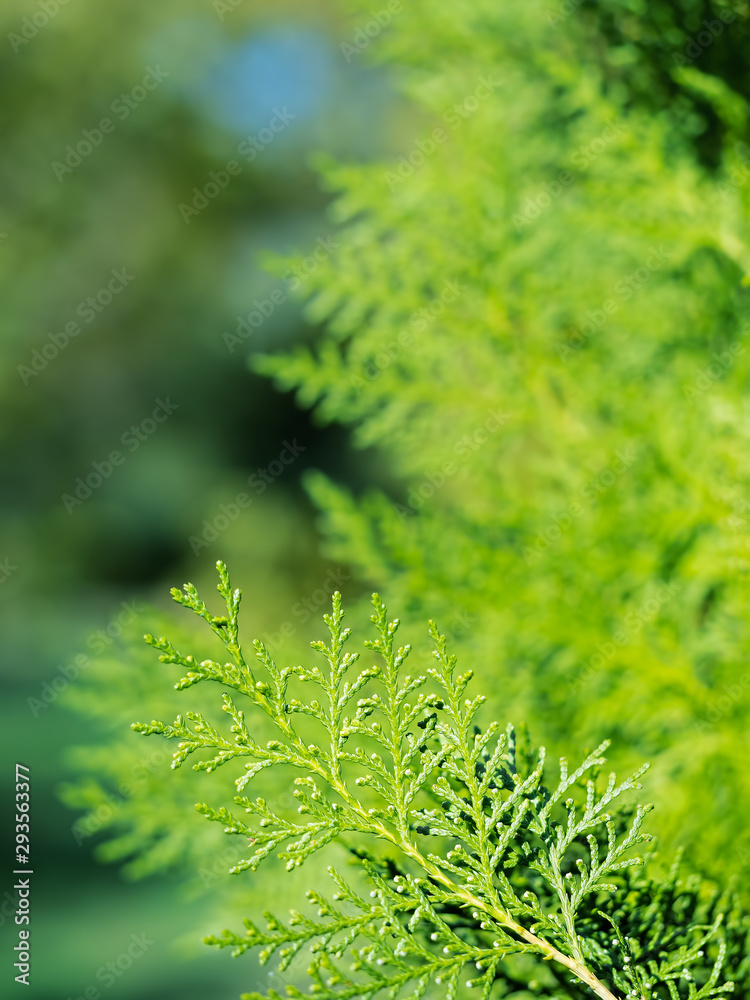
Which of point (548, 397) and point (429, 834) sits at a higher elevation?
point (548, 397)

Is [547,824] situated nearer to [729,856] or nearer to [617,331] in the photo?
[729,856]

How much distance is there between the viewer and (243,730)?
0.42 meters

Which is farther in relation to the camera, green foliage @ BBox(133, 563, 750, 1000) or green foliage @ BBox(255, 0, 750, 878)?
green foliage @ BBox(255, 0, 750, 878)

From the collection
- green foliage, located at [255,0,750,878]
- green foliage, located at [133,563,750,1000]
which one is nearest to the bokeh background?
green foliage, located at [255,0,750,878]

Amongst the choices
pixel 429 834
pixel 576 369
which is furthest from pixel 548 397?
pixel 429 834

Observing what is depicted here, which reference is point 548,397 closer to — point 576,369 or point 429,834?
point 576,369

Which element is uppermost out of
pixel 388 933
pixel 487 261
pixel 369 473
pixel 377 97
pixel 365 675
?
pixel 377 97

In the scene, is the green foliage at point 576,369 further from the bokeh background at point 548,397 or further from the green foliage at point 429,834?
the green foliage at point 429,834

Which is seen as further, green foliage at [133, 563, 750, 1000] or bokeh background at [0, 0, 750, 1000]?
bokeh background at [0, 0, 750, 1000]

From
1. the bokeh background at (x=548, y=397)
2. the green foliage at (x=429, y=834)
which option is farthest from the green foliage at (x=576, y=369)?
the green foliage at (x=429, y=834)

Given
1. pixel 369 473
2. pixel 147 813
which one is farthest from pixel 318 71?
pixel 147 813

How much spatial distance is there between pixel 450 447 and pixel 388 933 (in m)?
0.62

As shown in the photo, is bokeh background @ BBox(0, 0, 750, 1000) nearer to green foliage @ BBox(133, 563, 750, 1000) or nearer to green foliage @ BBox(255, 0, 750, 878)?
green foliage @ BBox(255, 0, 750, 878)

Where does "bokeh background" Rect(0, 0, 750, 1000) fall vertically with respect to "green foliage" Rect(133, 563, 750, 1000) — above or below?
above
